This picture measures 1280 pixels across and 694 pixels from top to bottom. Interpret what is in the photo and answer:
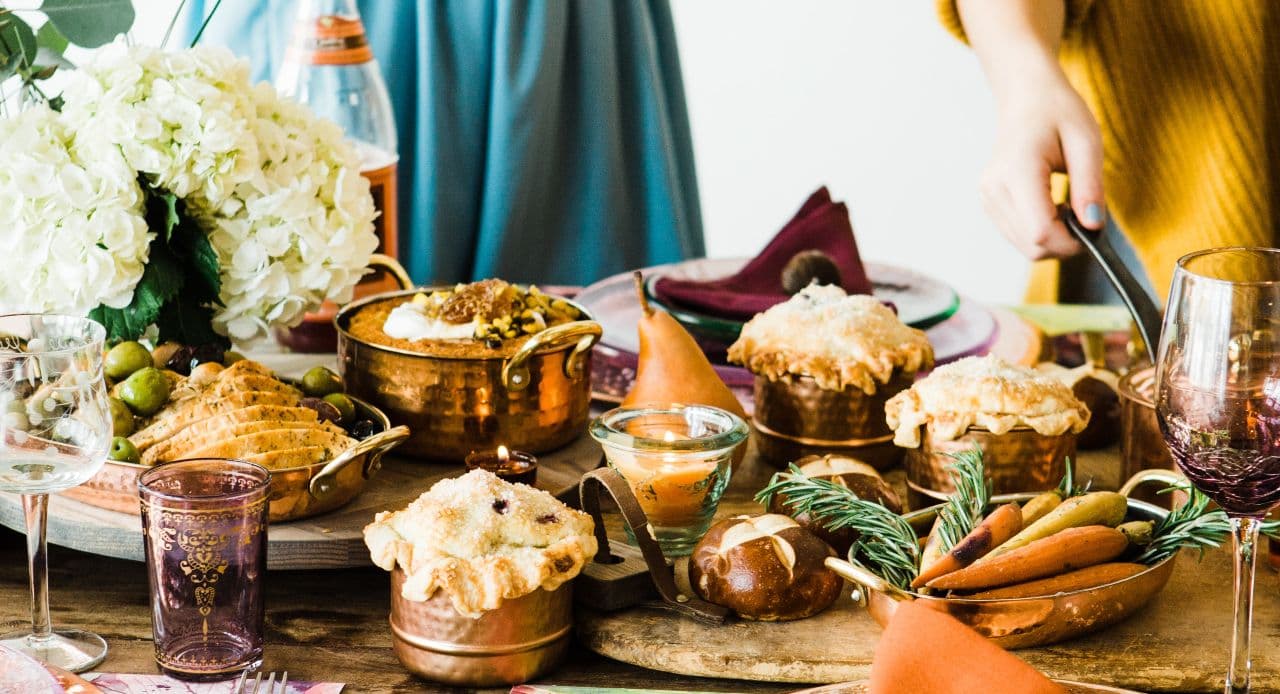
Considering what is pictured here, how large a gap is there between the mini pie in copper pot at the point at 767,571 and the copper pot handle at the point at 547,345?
28 centimetres

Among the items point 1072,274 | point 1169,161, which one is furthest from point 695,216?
point 1169,161

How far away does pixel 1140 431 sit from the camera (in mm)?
1282

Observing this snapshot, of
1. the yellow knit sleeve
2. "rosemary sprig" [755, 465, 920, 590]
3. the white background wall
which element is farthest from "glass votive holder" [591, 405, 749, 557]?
the white background wall

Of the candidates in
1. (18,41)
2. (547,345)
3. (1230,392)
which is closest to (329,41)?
(18,41)

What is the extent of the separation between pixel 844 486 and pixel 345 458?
0.41 metres

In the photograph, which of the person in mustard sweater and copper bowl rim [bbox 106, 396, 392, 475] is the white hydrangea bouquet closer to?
copper bowl rim [bbox 106, 396, 392, 475]

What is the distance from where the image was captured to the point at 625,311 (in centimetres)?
182

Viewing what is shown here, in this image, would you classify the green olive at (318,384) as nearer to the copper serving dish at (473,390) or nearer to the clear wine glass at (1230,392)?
the copper serving dish at (473,390)

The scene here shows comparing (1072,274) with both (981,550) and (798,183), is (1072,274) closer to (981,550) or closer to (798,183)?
(981,550)

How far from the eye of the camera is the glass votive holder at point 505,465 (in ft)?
3.83

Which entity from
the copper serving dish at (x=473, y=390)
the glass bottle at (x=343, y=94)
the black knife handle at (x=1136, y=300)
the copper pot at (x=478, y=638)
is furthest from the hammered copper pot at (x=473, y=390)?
the black knife handle at (x=1136, y=300)

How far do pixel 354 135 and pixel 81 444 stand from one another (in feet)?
3.15

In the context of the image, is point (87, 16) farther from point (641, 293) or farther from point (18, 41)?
point (641, 293)

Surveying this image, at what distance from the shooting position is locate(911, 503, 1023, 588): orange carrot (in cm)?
100
